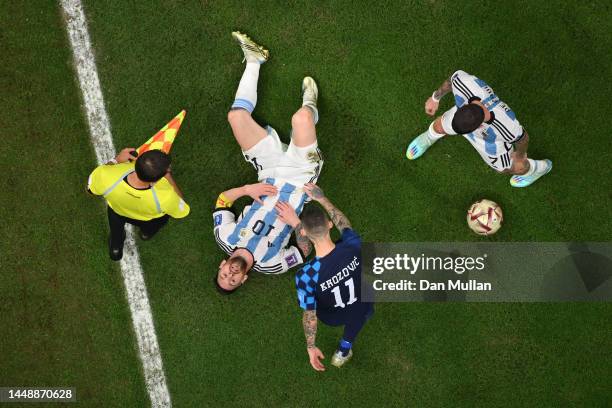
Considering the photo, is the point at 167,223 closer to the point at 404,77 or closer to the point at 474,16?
the point at 404,77

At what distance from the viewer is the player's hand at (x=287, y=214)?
586 cm

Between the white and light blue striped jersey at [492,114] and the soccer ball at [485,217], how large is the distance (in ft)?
2.68

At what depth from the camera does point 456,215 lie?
6492 millimetres

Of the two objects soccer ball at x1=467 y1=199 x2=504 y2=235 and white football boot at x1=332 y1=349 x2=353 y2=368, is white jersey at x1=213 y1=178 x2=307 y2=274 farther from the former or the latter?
soccer ball at x1=467 y1=199 x2=504 y2=235

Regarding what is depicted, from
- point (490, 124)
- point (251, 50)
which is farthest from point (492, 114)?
point (251, 50)

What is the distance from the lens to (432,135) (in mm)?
6047

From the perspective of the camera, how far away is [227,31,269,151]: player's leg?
19.9 feet

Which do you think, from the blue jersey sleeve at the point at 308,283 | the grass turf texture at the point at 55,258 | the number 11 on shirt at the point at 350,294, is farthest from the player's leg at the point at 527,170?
the grass turf texture at the point at 55,258

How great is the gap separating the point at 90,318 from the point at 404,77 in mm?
5144

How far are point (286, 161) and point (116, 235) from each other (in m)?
2.32

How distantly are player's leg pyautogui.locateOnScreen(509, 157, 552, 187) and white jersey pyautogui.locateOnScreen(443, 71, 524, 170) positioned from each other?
16 cm

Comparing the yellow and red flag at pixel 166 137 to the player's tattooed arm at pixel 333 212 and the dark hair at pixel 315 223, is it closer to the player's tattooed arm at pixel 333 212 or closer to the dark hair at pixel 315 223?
the player's tattooed arm at pixel 333 212

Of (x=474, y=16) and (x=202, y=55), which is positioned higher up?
(x=474, y=16)

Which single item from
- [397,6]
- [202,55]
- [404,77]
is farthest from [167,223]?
[397,6]
